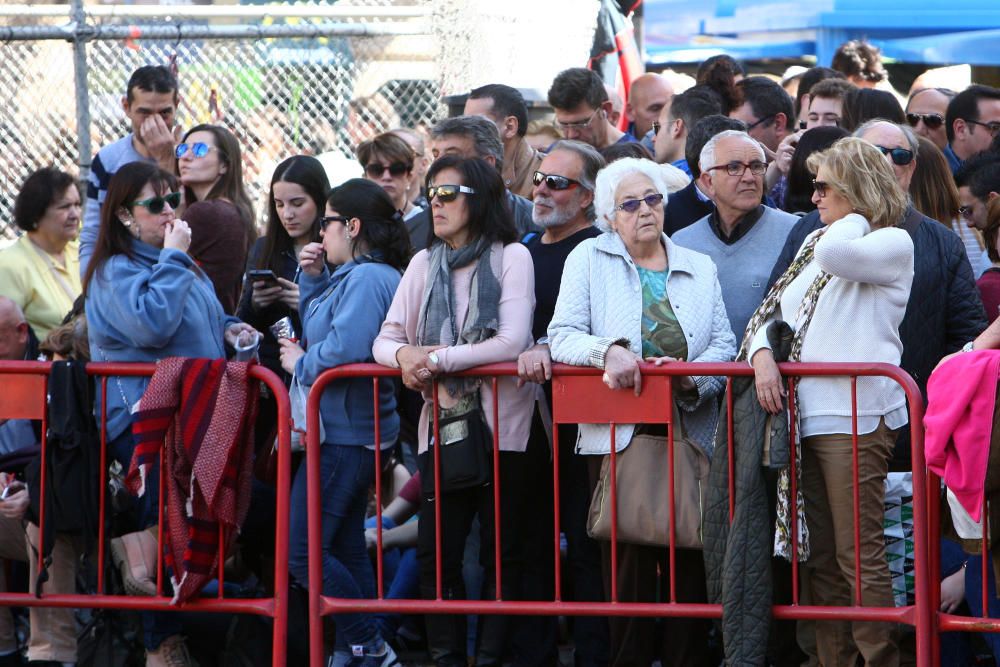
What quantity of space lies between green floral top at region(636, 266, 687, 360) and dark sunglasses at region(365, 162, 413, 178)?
1.97 meters

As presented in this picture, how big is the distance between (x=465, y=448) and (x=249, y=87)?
4504 millimetres

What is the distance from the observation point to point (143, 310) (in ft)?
18.9

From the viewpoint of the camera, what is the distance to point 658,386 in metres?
5.35

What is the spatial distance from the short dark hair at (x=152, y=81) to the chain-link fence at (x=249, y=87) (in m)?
0.65

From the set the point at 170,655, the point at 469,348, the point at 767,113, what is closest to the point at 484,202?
the point at 469,348

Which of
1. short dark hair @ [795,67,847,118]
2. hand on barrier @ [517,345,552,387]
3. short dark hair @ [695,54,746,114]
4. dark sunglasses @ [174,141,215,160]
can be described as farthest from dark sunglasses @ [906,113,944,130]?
dark sunglasses @ [174,141,215,160]

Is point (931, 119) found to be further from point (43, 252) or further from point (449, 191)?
point (43, 252)

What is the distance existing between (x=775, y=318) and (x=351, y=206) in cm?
178

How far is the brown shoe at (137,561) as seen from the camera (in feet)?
19.0

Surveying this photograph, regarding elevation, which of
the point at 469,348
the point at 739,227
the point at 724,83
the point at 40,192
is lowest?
the point at 469,348

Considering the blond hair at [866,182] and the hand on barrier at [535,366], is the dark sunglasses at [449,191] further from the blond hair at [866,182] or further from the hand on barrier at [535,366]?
the blond hair at [866,182]

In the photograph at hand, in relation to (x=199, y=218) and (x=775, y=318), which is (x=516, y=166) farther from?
(x=775, y=318)

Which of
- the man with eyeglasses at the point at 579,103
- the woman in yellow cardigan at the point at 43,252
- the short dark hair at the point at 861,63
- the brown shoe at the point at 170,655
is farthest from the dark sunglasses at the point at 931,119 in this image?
the brown shoe at the point at 170,655

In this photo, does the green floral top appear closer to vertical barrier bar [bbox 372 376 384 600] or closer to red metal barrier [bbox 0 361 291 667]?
vertical barrier bar [bbox 372 376 384 600]
